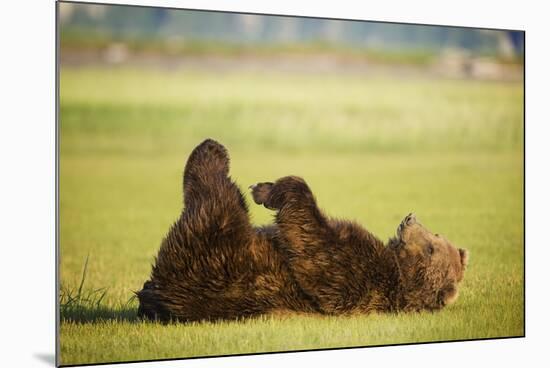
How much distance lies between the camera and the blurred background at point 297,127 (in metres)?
7.09

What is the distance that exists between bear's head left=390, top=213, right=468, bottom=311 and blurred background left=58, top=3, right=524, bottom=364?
33cm

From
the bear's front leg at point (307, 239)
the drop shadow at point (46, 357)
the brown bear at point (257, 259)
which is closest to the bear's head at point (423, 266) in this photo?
the brown bear at point (257, 259)

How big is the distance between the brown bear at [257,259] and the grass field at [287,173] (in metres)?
0.14

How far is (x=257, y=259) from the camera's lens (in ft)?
22.3

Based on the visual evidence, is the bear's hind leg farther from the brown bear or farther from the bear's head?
the bear's head

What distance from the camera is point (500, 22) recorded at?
823cm

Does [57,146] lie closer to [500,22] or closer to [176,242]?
[176,242]

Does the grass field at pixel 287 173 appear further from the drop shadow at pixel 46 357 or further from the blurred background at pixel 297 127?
the drop shadow at pixel 46 357

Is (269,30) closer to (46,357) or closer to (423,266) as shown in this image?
(423,266)

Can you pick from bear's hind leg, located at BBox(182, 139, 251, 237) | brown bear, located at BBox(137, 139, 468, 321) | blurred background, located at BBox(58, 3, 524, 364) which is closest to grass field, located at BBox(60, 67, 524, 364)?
blurred background, located at BBox(58, 3, 524, 364)

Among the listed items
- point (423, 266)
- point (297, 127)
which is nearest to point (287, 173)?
Answer: point (297, 127)

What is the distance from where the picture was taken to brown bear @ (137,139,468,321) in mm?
6742

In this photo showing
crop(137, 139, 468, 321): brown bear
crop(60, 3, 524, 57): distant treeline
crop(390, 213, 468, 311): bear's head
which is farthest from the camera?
crop(390, 213, 468, 311): bear's head

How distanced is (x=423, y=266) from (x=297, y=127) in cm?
141
